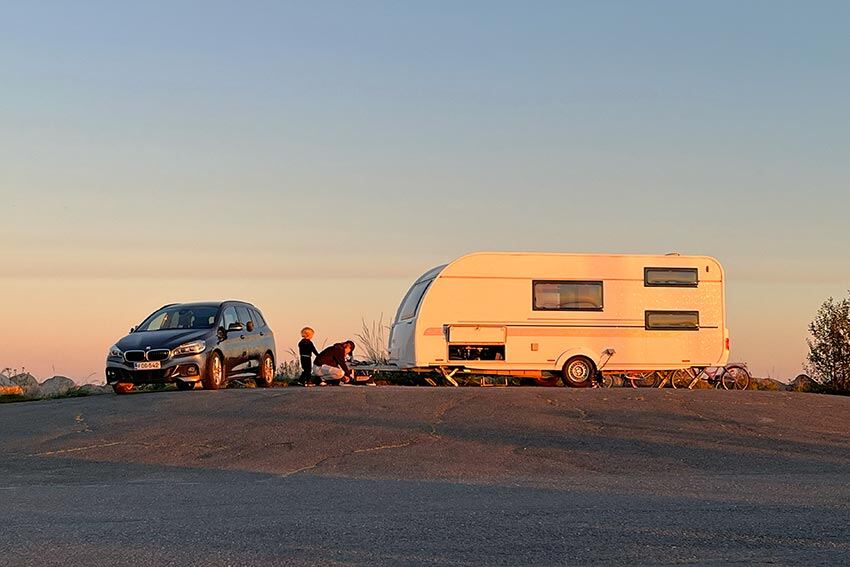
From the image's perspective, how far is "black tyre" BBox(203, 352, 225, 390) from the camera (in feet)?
77.2

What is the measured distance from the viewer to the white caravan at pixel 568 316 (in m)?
26.2

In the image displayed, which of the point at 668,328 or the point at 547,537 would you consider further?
the point at 668,328

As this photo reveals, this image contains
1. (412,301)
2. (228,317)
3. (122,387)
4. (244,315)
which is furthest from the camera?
(412,301)

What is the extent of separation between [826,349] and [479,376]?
931 centimetres

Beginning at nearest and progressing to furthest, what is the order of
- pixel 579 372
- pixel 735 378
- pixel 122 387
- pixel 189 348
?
pixel 189 348
pixel 122 387
pixel 579 372
pixel 735 378

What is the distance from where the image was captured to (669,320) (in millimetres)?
26625

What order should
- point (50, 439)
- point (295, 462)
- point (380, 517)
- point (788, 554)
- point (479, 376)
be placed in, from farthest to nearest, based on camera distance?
1. point (479, 376)
2. point (50, 439)
3. point (295, 462)
4. point (380, 517)
5. point (788, 554)

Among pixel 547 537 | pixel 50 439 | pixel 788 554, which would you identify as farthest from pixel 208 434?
pixel 788 554

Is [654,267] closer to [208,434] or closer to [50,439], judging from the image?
[208,434]

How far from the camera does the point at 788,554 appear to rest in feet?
23.2

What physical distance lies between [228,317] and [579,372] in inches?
322

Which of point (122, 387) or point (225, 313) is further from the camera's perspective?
point (225, 313)

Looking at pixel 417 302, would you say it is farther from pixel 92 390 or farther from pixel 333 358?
pixel 92 390

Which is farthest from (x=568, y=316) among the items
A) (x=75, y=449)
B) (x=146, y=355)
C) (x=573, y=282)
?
(x=75, y=449)
